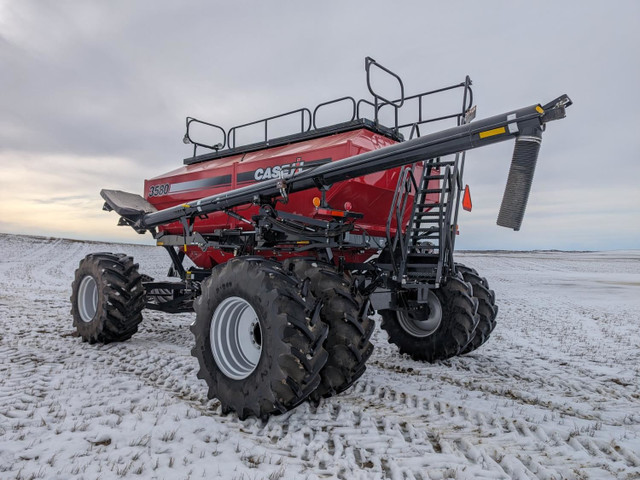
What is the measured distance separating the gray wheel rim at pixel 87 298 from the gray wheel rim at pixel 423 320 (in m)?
4.55

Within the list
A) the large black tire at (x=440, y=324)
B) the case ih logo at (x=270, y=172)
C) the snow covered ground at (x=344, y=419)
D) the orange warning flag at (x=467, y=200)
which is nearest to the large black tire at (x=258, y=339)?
the snow covered ground at (x=344, y=419)

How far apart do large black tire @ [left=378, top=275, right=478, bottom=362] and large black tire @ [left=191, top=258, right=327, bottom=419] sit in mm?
2610

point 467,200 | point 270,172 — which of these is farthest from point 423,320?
point 270,172

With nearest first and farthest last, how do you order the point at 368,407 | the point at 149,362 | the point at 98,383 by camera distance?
the point at 368,407
the point at 98,383
the point at 149,362

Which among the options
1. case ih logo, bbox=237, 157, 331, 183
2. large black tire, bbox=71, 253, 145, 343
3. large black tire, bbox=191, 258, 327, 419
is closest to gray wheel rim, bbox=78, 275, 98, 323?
large black tire, bbox=71, 253, 145, 343

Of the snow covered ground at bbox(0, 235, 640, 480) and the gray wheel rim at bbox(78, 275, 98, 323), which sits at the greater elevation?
the gray wheel rim at bbox(78, 275, 98, 323)

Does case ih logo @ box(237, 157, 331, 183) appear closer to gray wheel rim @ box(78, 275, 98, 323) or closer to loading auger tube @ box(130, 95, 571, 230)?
loading auger tube @ box(130, 95, 571, 230)

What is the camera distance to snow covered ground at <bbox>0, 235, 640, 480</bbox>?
9.87 ft

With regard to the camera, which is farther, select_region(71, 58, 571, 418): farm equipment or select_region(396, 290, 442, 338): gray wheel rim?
select_region(396, 290, 442, 338): gray wheel rim

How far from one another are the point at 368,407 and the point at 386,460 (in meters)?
1.05

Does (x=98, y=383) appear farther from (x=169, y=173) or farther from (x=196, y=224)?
(x=169, y=173)

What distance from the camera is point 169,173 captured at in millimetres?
7828

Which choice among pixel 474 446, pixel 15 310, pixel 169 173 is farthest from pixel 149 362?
pixel 15 310

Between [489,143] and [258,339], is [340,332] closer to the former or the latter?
[258,339]
